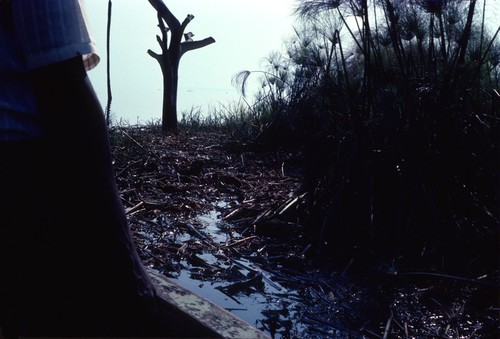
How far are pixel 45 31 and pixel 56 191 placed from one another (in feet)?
0.62

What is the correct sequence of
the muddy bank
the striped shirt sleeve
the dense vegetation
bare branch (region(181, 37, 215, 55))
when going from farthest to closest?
1. bare branch (region(181, 37, 215, 55))
2. the dense vegetation
3. the muddy bank
4. the striped shirt sleeve

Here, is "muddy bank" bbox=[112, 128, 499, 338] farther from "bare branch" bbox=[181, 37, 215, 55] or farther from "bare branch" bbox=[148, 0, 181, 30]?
"bare branch" bbox=[181, 37, 215, 55]

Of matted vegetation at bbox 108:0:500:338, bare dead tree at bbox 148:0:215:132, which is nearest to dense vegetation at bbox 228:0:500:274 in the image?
matted vegetation at bbox 108:0:500:338

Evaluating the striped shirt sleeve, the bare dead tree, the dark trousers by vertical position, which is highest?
the bare dead tree

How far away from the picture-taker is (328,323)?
1571 millimetres

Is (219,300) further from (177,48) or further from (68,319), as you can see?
(177,48)

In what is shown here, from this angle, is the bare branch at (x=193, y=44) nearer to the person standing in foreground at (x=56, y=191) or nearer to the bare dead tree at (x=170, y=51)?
the bare dead tree at (x=170, y=51)

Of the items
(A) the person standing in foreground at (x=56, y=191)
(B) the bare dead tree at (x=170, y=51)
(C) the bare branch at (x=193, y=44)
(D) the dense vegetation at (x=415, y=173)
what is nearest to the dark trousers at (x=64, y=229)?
(A) the person standing in foreground at (x=56, y=191)

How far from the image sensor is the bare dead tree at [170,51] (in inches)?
296

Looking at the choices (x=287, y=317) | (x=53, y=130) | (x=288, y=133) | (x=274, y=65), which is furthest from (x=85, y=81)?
(x=274, y=65)

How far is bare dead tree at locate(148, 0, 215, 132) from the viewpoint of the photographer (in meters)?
7.53

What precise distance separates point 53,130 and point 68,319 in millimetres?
268

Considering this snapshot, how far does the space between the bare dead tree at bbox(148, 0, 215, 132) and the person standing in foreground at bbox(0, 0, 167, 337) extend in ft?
22.2

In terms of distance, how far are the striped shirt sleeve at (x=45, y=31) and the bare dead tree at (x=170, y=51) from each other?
6.82 metres
